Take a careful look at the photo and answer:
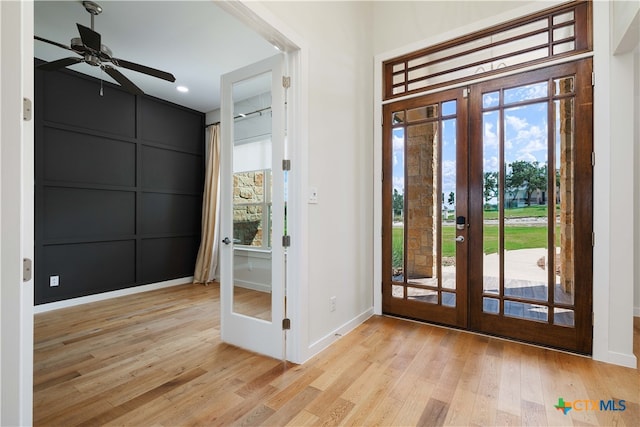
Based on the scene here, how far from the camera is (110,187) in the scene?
428 cm

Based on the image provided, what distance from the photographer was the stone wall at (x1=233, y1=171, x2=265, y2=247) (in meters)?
2.57

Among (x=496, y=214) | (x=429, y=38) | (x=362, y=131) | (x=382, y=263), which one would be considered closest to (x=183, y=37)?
(x=362, y=131)

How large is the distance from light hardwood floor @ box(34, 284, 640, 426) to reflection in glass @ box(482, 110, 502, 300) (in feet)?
1.92

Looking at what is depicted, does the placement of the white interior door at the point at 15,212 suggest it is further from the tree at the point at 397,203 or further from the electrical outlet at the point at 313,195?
the tree at the point at 397,203

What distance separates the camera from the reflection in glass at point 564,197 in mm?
2416

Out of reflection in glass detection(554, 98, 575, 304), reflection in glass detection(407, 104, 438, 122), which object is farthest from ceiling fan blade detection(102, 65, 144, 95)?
reflection in glass detection(554, 98, 575, 304)

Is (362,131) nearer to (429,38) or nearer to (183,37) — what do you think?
(429,38)

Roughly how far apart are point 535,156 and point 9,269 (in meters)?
3.34

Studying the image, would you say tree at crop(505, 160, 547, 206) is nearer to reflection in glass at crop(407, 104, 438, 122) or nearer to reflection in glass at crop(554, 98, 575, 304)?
reflection in glass at crop(554, 98, 575, 304)

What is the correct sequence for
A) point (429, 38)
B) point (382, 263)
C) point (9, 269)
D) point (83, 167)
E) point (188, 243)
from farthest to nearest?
point (188, 243) < point (83, 167) < point (382, 263) < point (429, 38) < point (9, 269)

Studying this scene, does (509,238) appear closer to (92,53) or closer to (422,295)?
A: (422,295)

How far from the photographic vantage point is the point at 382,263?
331cm

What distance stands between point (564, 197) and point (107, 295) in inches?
214

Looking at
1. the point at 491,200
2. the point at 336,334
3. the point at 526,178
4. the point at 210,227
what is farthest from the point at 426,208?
the point at 210,227
